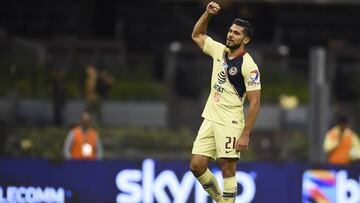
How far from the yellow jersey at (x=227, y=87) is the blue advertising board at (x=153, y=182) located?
4.23 m

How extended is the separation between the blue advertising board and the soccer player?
4052mm

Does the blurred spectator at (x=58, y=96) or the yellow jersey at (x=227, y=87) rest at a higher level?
the yellow jersey at (x=227, y=87)

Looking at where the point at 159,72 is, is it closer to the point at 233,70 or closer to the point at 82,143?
the point at 82,143

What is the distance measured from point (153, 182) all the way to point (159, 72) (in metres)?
11.2

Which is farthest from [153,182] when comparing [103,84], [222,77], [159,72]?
[159,72]

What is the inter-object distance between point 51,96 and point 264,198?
8.14 meters

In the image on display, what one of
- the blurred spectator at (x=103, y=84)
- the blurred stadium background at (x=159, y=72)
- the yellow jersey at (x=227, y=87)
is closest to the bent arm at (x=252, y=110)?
the yellow jersey at (x=227, y=87)

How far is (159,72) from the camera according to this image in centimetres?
2795

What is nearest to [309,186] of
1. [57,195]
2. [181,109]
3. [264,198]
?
[264,198]

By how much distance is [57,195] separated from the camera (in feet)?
54.1

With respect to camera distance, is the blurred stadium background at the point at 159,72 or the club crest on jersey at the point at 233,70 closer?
the club crest on jersey at the point at 233,70

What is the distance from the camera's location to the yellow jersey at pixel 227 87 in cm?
1256

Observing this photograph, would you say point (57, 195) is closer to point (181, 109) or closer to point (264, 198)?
point (264, 198)

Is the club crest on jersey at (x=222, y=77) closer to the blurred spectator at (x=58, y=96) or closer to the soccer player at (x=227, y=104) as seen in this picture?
the soccer player at (x=227, y=104)
